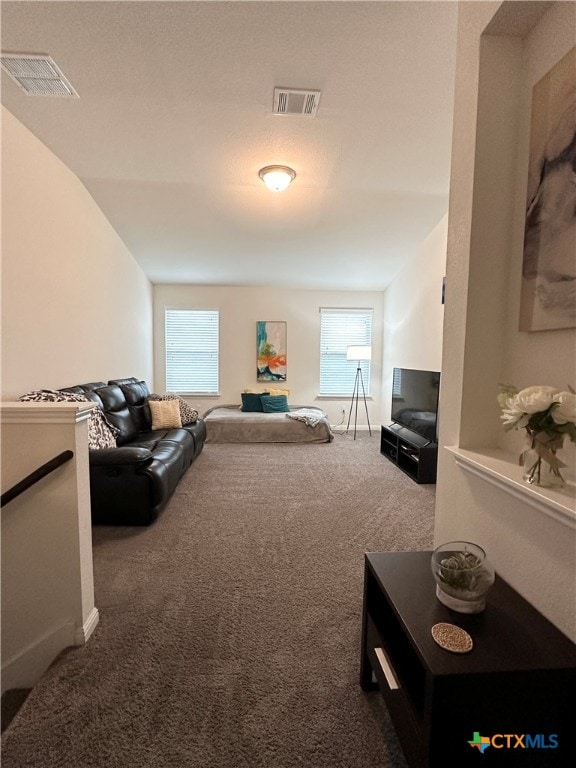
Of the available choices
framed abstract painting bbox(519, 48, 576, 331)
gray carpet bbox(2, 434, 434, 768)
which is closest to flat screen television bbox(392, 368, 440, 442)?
gray carpet bbox(2, 434, 434, 768)

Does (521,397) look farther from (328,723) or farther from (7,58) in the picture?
(7,58)

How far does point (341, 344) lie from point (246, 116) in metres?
4.21

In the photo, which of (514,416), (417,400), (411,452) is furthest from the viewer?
(417,400)

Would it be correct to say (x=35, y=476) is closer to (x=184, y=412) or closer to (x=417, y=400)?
(x=184, y=412)

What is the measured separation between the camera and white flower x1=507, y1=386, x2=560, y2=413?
0.99 metres

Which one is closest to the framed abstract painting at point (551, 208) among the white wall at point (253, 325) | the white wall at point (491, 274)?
the white wall at point (491, 274)

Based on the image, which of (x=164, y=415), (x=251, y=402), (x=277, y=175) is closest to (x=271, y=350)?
(x=251, y=402)

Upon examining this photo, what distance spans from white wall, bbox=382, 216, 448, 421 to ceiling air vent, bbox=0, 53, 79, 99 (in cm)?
351

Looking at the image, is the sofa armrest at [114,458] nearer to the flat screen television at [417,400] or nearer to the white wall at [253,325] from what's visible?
the flat screen television at [417,400]

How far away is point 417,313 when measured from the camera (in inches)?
194

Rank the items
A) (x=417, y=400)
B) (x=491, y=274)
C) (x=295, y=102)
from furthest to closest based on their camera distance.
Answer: (x=417, y=400) → (x=295, y=102) → (x=491, y=274)

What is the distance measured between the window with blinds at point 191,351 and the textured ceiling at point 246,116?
5.30ft

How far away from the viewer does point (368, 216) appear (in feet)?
13.4

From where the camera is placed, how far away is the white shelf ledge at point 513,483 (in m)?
0.93
